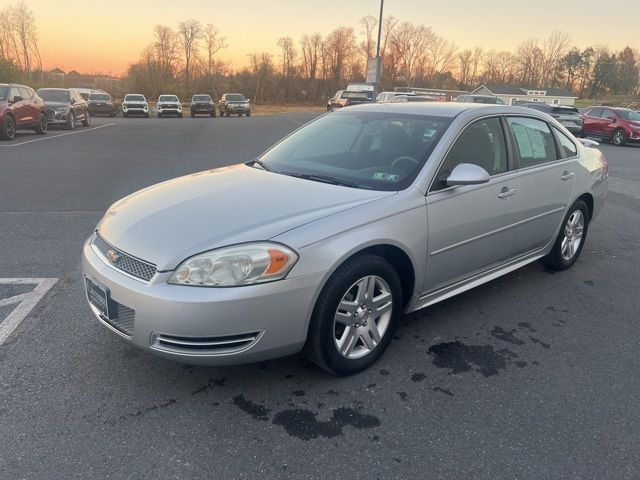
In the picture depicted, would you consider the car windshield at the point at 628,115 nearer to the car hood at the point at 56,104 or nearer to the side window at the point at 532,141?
the side window at the point at 532,141

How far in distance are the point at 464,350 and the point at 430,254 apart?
0.70 m

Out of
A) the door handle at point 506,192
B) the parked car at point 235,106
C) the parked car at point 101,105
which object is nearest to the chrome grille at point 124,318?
the door handle at point 506,192

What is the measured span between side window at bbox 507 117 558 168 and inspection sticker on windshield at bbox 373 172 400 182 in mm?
1346

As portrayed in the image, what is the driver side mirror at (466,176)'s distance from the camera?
10.8ft

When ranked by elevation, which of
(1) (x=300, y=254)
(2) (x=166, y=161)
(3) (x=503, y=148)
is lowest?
(2) (x=166, y=161)

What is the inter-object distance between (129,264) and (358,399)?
57.2 inches

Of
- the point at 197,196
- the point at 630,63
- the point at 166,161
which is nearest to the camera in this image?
the point at 197,196

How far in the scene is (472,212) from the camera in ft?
11.8

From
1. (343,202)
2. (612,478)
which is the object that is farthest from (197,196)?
(612,478)

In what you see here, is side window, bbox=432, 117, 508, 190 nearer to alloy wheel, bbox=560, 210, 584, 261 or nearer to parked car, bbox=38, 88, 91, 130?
alloy wheel, bbox=560, 210, 584, 261

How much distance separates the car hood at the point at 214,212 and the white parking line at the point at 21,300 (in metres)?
1.05

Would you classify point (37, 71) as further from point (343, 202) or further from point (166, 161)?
point (343, 202)

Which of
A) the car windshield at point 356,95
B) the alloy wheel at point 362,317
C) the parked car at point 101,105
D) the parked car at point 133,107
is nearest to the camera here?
the alloy wheel at point 362,317

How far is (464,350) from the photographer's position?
345 cm
